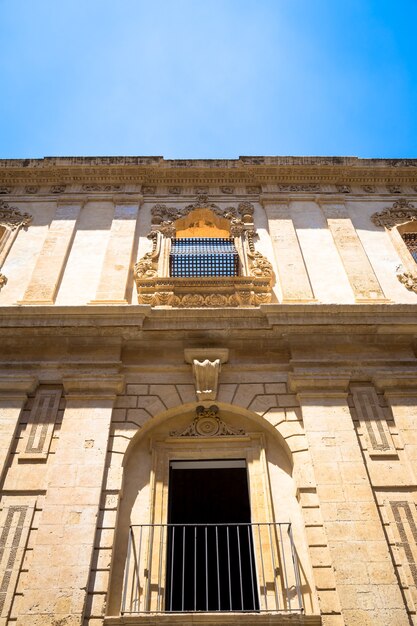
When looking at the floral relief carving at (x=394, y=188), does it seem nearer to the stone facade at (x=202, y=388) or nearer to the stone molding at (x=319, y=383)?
the stone facade at (x=202, y=388)

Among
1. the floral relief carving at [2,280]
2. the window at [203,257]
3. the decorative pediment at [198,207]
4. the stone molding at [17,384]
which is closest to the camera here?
the stone molding at [17,384]

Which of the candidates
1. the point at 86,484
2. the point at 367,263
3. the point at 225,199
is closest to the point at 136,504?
the point at 86,484

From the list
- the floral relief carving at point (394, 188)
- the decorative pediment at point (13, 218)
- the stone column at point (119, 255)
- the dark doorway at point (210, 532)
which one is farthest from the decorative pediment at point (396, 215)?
the decorative pediment at point (13, 218)

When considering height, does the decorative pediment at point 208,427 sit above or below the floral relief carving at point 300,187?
below

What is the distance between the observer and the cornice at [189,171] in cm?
1194

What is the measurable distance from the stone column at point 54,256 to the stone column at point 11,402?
72.5 inches

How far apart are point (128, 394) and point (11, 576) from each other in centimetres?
270

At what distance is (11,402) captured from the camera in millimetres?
7273

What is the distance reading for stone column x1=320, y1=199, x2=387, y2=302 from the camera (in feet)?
30.2

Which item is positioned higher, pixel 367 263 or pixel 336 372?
pixel 367 263

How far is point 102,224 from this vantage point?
10828 millimetres

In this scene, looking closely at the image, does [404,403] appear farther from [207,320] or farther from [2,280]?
[2,280]

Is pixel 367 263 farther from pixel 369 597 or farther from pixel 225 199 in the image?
pixel 369 597

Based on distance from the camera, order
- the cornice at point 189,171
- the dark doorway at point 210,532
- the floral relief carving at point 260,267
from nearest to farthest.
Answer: the dark doorway at point 210,532
the floral relief carving at point 260,267
the cornice at point 189,171
